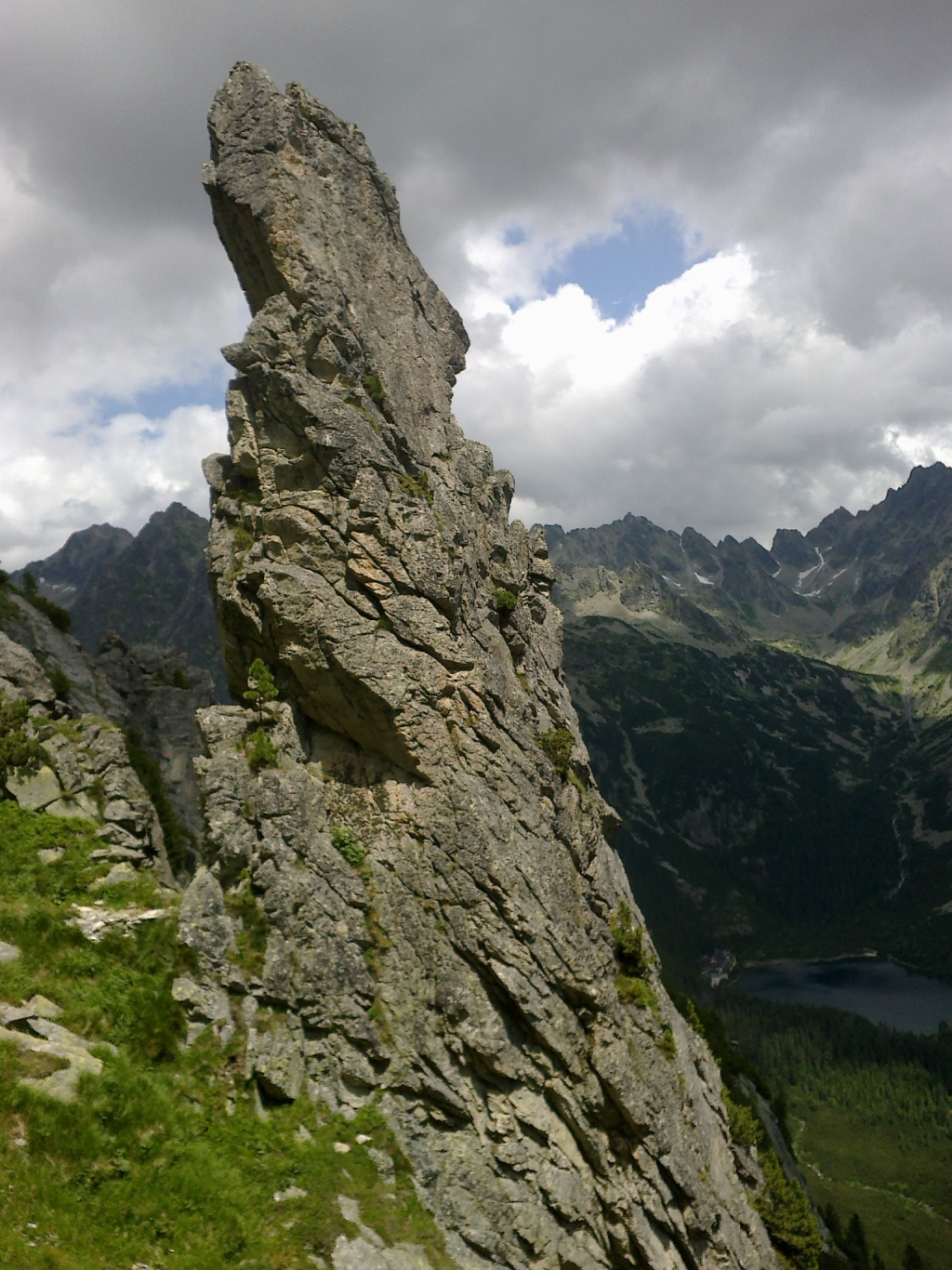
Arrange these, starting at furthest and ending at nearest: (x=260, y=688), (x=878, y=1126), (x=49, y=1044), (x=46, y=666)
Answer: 1. (x=878, y=1126)
2. (x=46, y=666)
3. (x=260, y=688)
4. (x=49, y=1044)

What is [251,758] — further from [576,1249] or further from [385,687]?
[576,1249]

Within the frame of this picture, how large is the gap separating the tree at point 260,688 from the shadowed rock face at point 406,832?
0.76 metres

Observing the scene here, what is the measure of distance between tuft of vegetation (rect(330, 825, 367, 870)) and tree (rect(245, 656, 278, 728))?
508cm

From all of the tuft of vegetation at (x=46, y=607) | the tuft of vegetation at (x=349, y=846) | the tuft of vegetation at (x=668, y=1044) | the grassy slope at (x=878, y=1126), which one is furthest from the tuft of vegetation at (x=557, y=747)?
the grassy slope at (x=878, y=1126)

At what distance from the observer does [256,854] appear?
26.2 metres

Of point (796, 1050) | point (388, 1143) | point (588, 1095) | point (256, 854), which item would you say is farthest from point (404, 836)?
point (796, 1050)

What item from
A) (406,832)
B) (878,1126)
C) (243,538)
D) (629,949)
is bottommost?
(878,1126)

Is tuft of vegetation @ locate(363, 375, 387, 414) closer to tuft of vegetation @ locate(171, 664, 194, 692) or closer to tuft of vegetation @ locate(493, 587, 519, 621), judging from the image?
tuft of vegetation @ locate(493, 587, 519, 621)

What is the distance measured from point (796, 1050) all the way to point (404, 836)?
687ft

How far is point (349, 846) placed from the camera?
2802 centimetres

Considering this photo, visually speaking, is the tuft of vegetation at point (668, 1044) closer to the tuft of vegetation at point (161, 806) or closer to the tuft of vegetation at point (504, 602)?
the tuft of vegetation at point (504, 602)

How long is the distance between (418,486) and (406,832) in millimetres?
16074

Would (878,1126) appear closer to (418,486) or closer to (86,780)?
(418,486)

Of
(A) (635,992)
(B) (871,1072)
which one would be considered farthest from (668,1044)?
(B) (871,1072)
